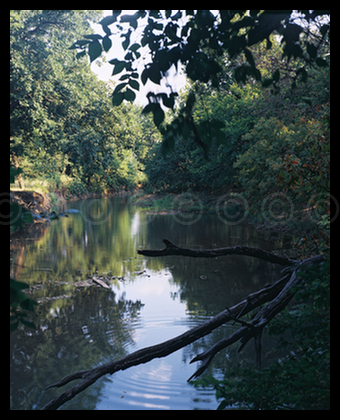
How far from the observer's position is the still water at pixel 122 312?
16.3 ft

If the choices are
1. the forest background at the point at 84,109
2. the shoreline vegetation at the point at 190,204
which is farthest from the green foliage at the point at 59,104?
the shoreline vegetation at the point at 190,204

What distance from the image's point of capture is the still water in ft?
16.3

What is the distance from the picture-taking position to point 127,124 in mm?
14922

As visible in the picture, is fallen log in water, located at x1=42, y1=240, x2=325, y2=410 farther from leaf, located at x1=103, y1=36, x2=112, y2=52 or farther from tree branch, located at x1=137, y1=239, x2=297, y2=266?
leaf, located at x1=103, y1=36, x2=112, y2=52

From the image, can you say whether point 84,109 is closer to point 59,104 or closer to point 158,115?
point 59,104

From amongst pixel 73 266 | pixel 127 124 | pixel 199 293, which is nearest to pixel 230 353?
pixel 199 293

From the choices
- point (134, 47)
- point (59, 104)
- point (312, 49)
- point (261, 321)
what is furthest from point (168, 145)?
point (59, 104)

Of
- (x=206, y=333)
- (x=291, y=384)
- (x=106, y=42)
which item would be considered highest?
(x=106, y=42)

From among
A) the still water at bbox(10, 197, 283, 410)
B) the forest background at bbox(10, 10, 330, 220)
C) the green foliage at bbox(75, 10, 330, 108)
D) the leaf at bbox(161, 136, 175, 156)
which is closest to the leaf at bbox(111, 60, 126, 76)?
the green foliage at bbox(75, 10, 330, 108)

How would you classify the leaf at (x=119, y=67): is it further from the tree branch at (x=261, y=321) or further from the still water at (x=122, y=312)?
the still water at (x=122, y=312)

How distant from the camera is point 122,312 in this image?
7633 mm

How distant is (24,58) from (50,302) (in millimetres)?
9512

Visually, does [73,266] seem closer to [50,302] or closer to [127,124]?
[50,302]

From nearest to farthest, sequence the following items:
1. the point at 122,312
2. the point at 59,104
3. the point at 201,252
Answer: the point at 201,252 < the point at 122,312 < the point at 59,104
